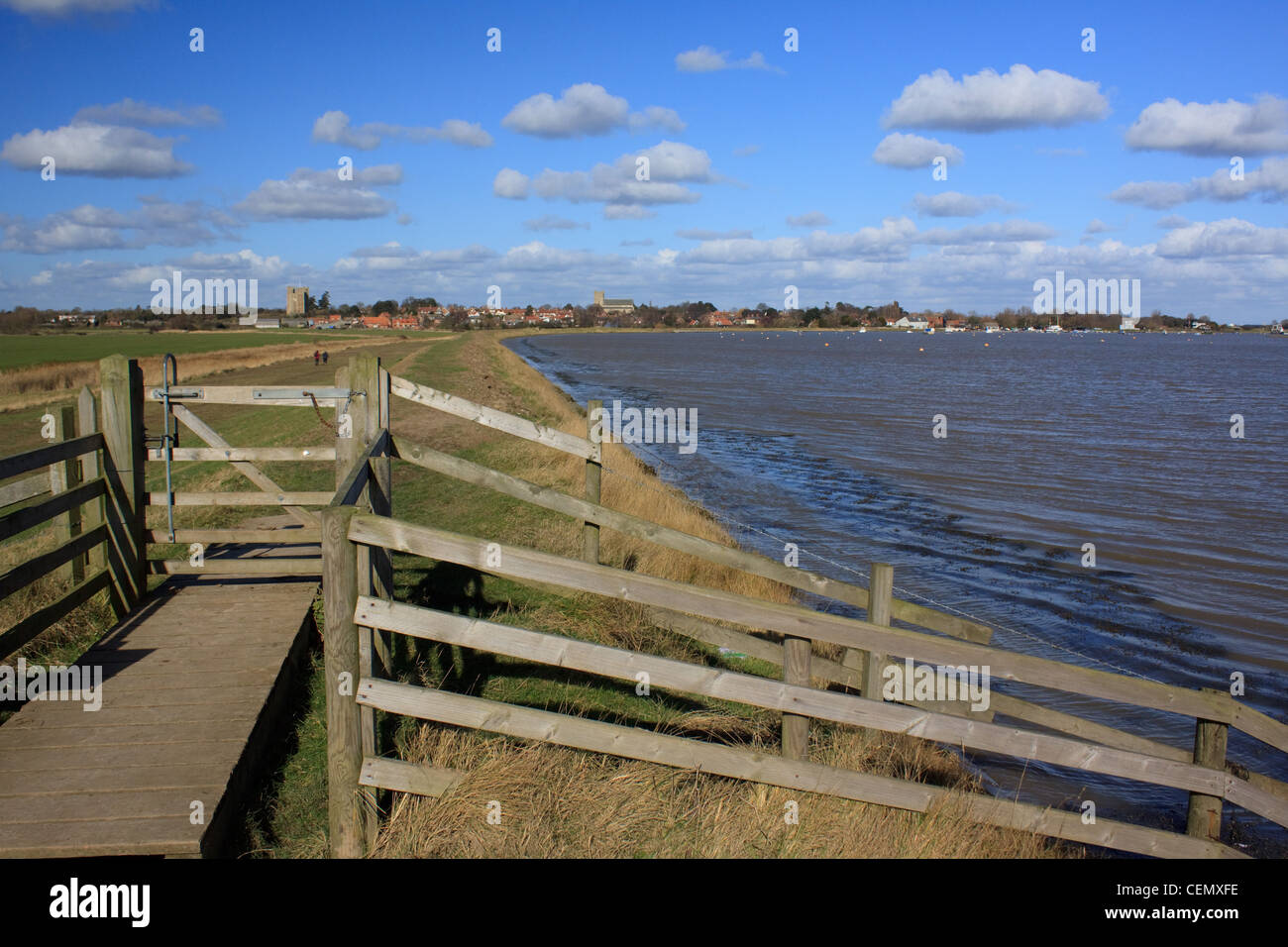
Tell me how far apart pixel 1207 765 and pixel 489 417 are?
16.2 feet

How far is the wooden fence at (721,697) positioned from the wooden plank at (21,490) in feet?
10.8

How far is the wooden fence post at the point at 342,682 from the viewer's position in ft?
13.6

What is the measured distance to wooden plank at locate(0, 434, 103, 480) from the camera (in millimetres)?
5602

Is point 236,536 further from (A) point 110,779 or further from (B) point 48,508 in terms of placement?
(A) point 110,779

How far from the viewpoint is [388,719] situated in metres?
5.80

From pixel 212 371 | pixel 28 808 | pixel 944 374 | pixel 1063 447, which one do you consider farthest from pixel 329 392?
pixel 944 374

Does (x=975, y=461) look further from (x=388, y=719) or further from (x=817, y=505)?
(x=388, y=719)

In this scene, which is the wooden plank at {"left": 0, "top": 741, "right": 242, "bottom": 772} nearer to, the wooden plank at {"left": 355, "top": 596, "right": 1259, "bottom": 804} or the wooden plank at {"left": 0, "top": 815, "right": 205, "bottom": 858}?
the wooden plank at {"left": 0, "top": 815, "right": 205, "bottom": 858}

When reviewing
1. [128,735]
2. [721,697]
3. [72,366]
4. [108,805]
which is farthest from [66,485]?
[72,366]

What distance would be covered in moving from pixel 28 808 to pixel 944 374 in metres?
67.3

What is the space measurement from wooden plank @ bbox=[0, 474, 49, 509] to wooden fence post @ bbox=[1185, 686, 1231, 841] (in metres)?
7.06

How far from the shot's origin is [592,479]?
25.0ft

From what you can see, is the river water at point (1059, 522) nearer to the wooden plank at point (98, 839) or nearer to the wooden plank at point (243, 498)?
the wooden plank at point (243, 498)
